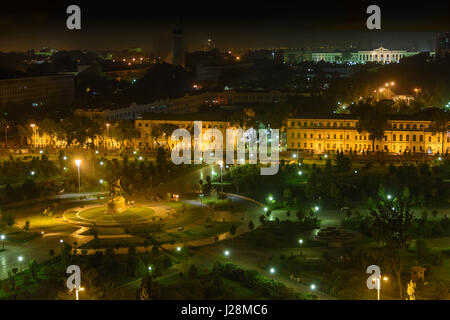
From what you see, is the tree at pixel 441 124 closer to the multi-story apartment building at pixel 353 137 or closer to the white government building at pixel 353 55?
the multi-story apartment building at pixel 353 137

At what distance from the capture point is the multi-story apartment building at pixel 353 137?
2948 centimetres

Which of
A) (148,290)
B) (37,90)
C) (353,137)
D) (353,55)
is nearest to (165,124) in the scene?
(353,137)

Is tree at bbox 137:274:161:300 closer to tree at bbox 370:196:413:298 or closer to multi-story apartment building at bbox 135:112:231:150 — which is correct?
tree at bbox 370:196:413:298

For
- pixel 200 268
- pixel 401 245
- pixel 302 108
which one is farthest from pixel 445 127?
pixel 200 268

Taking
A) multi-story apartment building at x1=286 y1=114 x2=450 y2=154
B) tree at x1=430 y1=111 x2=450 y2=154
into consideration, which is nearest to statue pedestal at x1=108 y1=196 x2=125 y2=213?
multi-story apartment building at x1=286 y1=114 x2=450 y2=154

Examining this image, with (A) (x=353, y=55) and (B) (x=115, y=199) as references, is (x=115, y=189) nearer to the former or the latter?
(B) (x=115, y=199)

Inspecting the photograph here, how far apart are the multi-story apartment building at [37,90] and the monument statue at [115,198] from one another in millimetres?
27126

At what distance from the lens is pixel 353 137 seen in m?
30.7

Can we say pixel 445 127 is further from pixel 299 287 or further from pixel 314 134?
pixel 299 287

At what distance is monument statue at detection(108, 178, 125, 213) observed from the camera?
725 inches

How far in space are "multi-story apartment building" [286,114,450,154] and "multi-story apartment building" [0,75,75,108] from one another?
21.0 m

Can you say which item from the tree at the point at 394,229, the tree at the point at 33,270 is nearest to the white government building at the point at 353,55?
the tree at the point at 394,229

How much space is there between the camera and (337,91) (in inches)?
1662

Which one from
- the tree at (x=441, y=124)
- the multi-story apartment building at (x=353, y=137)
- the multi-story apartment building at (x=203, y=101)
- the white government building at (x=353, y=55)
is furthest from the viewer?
the white government building at (x=353, y=55)
